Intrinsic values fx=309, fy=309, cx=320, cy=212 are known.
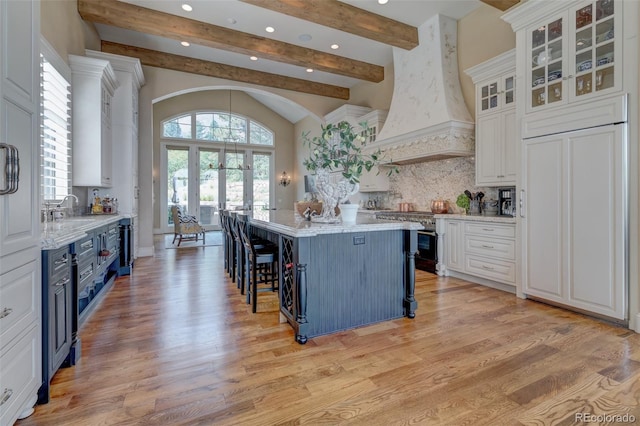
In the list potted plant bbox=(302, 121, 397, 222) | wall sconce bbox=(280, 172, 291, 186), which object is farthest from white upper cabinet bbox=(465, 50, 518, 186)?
wall sconce bbox=(280, 172, 291, 186)

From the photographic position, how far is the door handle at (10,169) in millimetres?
1272

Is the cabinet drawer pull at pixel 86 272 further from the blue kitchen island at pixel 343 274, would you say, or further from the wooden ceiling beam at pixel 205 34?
the wooden ceiling beam at pixel 205 34

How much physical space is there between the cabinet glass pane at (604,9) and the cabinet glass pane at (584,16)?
0.17 ft

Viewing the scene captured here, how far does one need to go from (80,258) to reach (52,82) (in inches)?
85.8

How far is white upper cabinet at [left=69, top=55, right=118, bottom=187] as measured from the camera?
383 cm

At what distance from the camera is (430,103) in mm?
4664

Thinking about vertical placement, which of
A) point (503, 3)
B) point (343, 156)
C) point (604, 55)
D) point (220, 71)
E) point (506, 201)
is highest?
point (220, 71)

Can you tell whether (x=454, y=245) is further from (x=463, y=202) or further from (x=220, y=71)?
(x=220, y=71)

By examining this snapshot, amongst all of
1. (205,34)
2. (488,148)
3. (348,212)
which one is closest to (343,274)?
(348,212)

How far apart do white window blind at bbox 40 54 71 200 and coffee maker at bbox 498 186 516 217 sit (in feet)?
17.2

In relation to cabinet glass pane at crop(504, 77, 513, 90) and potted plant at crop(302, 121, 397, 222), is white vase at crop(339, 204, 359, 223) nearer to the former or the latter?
potted plant at crop(302, 121, 397, 222)

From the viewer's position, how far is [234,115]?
10641 millimetres

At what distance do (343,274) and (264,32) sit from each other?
4.45 metres

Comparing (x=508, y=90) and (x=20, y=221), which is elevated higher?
(x=508, y=90)
